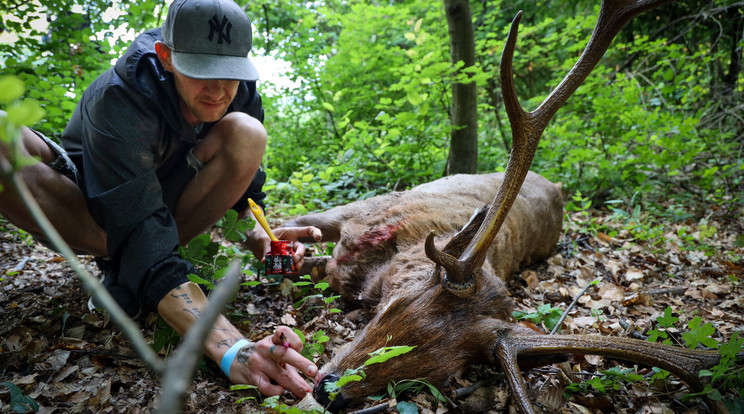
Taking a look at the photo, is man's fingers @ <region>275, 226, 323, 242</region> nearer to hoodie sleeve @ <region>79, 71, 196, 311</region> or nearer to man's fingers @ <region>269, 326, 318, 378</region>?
hoodie sleeve @ <region>79, 71, 196, 311</region>

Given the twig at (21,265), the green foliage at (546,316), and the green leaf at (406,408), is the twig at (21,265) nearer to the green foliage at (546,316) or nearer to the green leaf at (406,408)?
the green leaf at (406,408)

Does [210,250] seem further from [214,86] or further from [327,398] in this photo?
[327,398]

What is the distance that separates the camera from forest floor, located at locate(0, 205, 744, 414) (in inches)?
80.7

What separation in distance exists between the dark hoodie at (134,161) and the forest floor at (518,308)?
37cm

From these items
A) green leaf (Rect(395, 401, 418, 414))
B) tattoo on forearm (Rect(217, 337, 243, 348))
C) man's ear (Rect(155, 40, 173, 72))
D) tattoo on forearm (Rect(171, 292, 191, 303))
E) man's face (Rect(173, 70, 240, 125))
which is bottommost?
green leaf (Rect(395, 401, 418, 414))

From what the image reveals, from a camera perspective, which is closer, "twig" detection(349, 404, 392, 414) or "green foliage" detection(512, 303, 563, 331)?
"twig" detection(349, 404, 392, 414)

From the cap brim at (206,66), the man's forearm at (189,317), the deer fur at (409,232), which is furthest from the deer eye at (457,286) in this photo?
the cap brim at (206,66)

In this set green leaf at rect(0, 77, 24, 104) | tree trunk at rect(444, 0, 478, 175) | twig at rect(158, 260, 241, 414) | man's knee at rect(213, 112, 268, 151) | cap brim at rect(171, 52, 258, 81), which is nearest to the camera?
twig at rect(158, 260, 241, 414)

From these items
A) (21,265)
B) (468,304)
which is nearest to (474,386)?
(468,304)

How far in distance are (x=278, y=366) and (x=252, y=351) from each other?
16 centimetres

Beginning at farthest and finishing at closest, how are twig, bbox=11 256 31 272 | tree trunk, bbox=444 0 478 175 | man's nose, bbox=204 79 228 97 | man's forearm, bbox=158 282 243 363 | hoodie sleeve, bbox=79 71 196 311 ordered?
tree trunk, bbox=444 0 478 175 → twig, bbox=11 256 31 272 → man's nose, bbox=204 79 228 97 → hoodie sleeve, bbox=79 71 196 311 → man's forearm, bbox=158 282 243 363

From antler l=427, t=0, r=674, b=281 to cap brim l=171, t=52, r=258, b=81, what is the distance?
4.74ft

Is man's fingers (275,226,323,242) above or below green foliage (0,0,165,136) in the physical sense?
below

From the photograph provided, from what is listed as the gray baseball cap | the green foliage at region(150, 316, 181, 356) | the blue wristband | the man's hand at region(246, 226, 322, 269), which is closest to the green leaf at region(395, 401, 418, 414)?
the blue wristband
